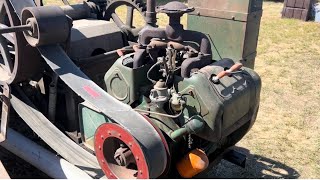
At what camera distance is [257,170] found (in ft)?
12.5

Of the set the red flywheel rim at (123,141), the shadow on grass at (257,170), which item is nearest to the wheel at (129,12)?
the shadow on grass at (257,170)

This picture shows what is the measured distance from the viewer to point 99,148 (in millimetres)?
2537

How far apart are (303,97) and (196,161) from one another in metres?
3.48

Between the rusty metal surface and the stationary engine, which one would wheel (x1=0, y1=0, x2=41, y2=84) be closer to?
the rusty metal surface

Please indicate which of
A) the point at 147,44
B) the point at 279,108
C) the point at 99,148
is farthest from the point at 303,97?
the point at 99,148

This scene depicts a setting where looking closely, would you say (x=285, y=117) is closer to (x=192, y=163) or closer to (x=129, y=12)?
(x=129, y=12)

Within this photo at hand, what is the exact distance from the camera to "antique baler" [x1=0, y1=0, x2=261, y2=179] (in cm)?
248

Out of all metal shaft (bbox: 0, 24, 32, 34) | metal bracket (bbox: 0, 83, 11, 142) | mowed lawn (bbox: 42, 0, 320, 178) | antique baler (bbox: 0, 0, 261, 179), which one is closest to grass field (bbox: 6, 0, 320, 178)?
mowed lawn (bbox: 42, 0, 320, 178)

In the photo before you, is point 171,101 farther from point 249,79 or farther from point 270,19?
point 270,19

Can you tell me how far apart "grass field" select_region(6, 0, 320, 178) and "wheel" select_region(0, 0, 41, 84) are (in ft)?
6.74

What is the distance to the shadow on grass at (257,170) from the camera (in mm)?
3703

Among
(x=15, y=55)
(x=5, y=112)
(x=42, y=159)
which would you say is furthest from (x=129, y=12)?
(x=42, y=159)

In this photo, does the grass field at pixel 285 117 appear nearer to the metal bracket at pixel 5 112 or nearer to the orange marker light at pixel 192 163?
the orange marker light at pixel 192 163

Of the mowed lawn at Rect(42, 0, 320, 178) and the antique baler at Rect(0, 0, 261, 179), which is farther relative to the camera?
the mowed lawn at Rect(42, 0, 320, 178)
